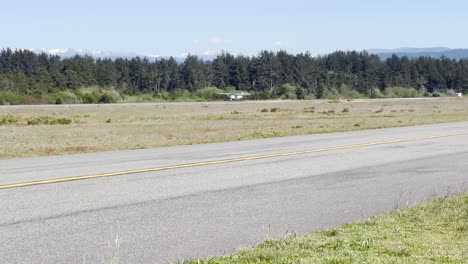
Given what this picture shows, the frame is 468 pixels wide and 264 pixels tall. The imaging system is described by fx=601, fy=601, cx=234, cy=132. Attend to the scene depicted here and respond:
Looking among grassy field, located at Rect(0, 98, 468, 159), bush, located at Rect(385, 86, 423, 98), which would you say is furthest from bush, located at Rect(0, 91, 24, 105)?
bush, located at Rect(385, 86, 423, 98)

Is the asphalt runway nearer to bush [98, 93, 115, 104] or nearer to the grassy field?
the grassy field

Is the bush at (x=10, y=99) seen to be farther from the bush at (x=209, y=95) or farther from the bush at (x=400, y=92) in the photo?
the bush at (x=400, y=92)

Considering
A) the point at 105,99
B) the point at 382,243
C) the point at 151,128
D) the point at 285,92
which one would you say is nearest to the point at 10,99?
the point at 105,99

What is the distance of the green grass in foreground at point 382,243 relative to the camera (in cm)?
576

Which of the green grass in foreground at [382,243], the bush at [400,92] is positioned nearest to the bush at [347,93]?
the bush at [400,92]

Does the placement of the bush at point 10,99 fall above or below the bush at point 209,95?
above

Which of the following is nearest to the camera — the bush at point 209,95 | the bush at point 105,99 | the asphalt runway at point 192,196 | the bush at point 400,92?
the asphalt runway at point 192,196

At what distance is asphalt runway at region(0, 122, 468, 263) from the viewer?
6.61 metres

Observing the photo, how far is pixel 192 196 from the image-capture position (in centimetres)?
948

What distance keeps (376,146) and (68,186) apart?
10881 millimetres

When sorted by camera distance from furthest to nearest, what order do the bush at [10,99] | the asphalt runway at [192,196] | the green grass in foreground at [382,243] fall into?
1. the bush at [10,99]
2. the asphalt runway at [192,196]
3. the green grass in foreground at [382,243]

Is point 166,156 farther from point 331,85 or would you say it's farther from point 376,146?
point 331,85

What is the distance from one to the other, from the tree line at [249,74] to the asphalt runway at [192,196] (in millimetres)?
102888

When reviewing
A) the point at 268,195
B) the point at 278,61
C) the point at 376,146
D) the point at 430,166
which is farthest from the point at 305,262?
the point at 278,61
